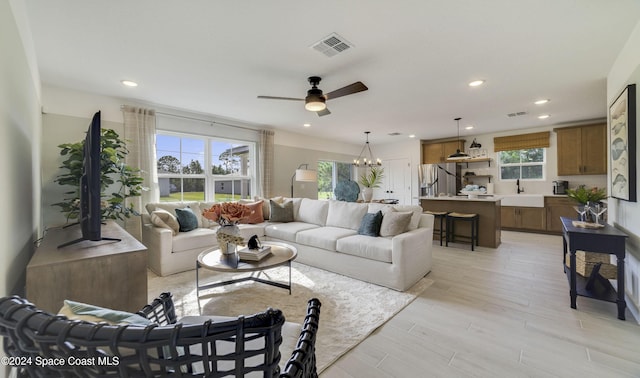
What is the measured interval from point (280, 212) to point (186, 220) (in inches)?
61.4

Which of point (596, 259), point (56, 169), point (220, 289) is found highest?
point (56, 169)

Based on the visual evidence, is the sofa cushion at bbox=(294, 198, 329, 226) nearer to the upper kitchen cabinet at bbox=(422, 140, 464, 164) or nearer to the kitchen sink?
the upper kitchen cabinet at bbox=(422, 140, 464, 164)

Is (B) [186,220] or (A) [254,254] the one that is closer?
(A) [254,254]

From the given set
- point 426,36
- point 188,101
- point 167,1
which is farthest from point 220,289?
point 426,36

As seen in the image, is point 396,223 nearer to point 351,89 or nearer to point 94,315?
point 351,89

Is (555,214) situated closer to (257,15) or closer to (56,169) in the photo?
(257,15)

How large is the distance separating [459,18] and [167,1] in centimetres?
227

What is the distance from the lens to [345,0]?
185 cm

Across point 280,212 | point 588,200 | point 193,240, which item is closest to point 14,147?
point 193,240

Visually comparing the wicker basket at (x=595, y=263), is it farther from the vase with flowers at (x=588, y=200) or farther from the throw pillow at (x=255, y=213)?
the throw pillow at (x=255, y=213)

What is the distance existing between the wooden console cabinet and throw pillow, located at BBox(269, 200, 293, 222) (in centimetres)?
306

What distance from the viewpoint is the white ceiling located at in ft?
6.48

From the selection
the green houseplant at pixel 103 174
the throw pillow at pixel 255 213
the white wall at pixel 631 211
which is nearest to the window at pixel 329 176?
the throw pillow at pixel 255 213

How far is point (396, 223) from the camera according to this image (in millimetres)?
3234
